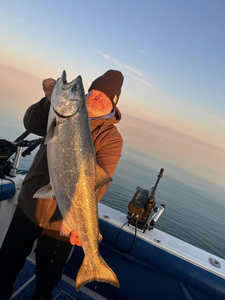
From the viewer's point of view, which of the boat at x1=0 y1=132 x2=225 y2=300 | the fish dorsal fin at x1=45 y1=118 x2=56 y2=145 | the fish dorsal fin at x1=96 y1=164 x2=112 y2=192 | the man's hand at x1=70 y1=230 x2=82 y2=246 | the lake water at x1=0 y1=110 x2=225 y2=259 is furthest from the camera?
the lake water at x1=0 y1=110 x2=225 y2=259

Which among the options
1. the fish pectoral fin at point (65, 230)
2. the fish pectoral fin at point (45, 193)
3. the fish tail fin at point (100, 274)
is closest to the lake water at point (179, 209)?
the fish tail fin at point (100, 274)

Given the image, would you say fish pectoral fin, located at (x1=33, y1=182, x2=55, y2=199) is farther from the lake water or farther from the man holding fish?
the lake water

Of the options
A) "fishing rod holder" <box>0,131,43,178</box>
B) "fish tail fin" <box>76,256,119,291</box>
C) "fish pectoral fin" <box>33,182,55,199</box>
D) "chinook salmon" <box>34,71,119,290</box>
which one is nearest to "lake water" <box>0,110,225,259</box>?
"fishing rod holder" <box>0,131,43,178</box>

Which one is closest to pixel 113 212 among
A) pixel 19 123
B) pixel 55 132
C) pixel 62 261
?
pixel 62 261

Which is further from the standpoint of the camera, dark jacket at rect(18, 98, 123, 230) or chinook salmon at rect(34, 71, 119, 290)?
dark jacket at rect(18, 98, 123, 230)

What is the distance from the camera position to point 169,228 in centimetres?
810

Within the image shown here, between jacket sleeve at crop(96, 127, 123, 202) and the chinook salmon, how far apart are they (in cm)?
30

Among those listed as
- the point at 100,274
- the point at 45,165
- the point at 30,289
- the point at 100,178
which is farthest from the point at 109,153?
the point at 30,289

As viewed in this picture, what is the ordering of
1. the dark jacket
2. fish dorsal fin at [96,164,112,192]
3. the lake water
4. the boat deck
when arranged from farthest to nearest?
the lake water
the boat deck
the dark jacket
fish dorsal fin at [96,164,112,192]

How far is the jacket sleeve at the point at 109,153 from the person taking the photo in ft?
7.20

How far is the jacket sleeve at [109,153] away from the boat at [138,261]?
100 centimetres

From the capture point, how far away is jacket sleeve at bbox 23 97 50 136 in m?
2.20

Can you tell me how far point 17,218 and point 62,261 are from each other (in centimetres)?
74

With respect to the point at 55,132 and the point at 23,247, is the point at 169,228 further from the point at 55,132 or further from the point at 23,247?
the point at 55,132
